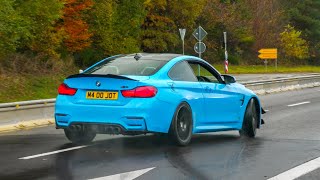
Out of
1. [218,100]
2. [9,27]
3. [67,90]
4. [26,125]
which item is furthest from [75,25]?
[67,90]

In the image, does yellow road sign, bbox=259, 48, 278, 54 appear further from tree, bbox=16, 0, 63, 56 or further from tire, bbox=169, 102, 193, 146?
tire, bbox=169, 102, 193, 146

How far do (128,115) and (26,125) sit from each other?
545 centimetres

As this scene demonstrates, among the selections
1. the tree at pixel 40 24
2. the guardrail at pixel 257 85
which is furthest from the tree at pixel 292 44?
the tree at pixel 40 24

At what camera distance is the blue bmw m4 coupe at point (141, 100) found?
8.45 metres

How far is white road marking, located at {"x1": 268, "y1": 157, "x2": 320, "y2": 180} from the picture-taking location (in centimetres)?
669

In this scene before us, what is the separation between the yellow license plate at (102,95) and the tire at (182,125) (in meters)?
0.99

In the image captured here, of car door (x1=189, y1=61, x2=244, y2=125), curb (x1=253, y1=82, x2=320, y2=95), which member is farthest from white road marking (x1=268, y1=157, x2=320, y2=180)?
curb (x1=253, y1=82, x2=320, y2=95)

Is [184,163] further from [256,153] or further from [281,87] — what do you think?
[281,87]

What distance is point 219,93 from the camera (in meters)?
9.96

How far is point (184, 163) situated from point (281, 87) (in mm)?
21872

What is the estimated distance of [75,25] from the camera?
26.6 metres

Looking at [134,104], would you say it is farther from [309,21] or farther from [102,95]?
[309,21]

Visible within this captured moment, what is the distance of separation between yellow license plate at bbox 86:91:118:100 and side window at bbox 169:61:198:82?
105 centimetres

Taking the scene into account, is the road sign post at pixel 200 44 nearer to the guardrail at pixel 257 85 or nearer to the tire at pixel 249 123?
the guardrail at pixel 257 85
